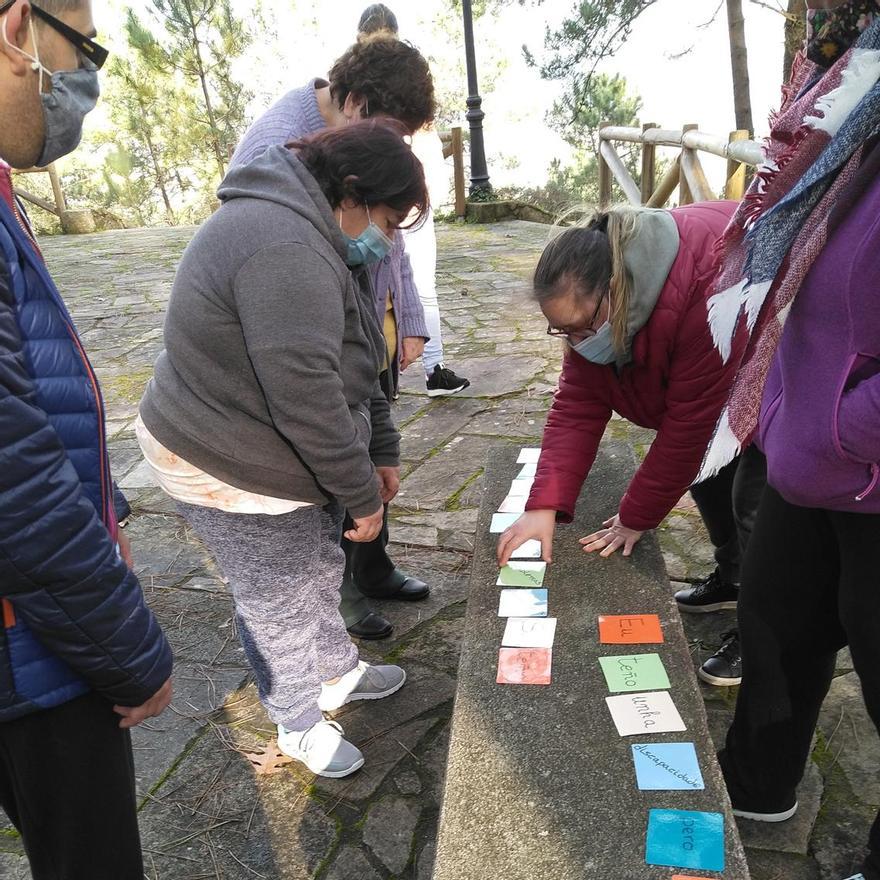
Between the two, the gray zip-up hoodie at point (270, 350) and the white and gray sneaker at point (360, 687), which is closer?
the gray zip-up hoodie at point (270, 350)

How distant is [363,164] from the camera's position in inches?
64.3

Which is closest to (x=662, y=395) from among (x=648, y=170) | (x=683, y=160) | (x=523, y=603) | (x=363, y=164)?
(x=523, y=603)

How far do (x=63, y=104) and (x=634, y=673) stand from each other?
155 centimetres

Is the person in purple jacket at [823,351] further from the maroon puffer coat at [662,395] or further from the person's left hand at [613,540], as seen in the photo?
the person's left hand at [613,540]

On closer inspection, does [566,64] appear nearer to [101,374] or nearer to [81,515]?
[101,374]

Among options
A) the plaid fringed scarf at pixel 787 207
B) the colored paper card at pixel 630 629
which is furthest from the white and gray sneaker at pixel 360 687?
the plaid fringed scarf at pixel 787 207

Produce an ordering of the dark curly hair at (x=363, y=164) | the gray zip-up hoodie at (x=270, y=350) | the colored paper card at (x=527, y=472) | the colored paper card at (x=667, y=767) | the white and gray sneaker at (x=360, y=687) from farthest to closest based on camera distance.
→ the colored paper card at (x=527, y=472) → the white and gray sneaker at (x=360, y=687) → the dark curly hair at (x=363, y=164) → the gray zip-up hoodie at (x=270, y=350) → the colored paper card at (x=667, y=767)

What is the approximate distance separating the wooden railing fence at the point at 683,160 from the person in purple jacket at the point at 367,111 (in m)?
0.69

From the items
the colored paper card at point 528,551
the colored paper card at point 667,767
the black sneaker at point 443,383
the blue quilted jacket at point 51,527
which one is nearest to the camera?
the blue quilted jacket at point 51,527

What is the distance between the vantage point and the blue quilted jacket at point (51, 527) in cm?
106

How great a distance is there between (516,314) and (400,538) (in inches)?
145

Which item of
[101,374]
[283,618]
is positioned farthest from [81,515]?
[101,374]

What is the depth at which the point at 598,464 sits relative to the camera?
2.65m

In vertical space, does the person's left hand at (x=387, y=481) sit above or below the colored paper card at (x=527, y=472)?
above
